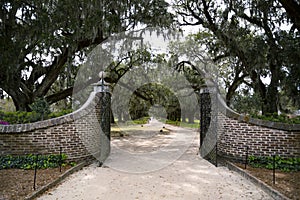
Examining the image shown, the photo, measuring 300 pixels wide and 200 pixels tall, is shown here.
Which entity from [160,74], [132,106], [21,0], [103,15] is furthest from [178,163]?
[132,106]

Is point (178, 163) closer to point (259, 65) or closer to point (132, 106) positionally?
point (259, 65)

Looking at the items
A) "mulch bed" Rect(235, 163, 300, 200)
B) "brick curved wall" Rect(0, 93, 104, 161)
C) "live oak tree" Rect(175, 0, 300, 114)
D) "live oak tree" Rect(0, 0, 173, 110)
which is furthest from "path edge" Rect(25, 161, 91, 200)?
"live oak tree" Rect(175, 0, 300, 114)

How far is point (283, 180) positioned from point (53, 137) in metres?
4.60

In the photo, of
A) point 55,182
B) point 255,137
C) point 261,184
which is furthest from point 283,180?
point 55,182

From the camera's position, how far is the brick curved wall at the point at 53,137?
545cm

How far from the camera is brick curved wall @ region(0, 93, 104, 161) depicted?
5453mm

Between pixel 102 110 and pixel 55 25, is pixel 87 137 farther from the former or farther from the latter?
pixel 55 25

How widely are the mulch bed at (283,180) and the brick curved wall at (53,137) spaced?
3642 millimetres

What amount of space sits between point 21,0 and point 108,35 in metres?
2.96

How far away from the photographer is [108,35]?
9.41 metres

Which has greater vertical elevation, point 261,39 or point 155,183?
point 261,39

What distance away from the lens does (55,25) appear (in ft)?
26.6

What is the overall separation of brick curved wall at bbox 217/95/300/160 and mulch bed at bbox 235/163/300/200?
0.57m

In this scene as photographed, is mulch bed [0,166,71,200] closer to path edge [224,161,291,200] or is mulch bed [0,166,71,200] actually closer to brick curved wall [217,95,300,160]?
path edge [224,161,291,200]
